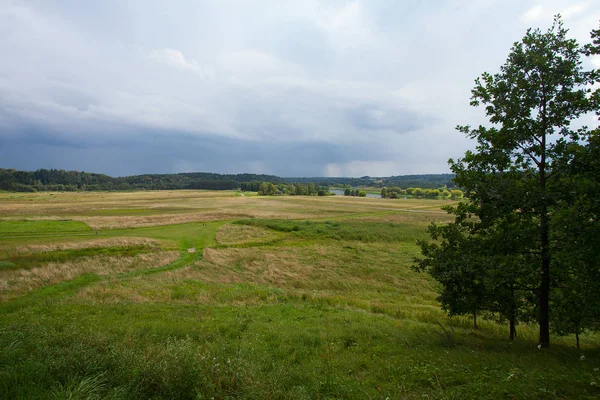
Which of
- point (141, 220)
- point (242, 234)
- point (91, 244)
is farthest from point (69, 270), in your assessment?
point (141, 220)

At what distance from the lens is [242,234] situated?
45.6 metres

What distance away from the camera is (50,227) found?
44.0 metres

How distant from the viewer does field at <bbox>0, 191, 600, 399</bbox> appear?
553 cm

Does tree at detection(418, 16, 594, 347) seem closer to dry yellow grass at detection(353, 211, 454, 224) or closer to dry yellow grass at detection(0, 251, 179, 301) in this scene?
dry yellow grass at detection(0, 251, 179, 301)

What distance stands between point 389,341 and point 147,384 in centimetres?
843

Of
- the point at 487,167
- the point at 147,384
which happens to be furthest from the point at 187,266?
the point at 487,167

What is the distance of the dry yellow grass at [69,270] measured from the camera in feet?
59.6

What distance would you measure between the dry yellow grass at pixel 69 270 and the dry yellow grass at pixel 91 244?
16.7 ft

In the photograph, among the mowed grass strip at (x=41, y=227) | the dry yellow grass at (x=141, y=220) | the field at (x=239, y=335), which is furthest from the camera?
the dry yellow grass at (x=141, y=220)

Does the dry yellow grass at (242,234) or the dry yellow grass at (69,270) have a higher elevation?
the dry yellow grass at (69,270)

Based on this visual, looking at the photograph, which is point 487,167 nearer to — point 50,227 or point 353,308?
point 353,308

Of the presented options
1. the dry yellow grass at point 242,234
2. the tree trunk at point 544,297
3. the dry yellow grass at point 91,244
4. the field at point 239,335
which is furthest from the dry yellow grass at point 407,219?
the tree trunk at point 544,297

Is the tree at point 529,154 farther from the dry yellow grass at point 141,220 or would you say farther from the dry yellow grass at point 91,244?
the dry yellow grass at point 141,220

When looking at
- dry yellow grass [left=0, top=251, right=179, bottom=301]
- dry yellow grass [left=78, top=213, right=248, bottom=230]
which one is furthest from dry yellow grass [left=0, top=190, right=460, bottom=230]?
dry yellow grass [left=0, top=251, right=179, bottom=301]
